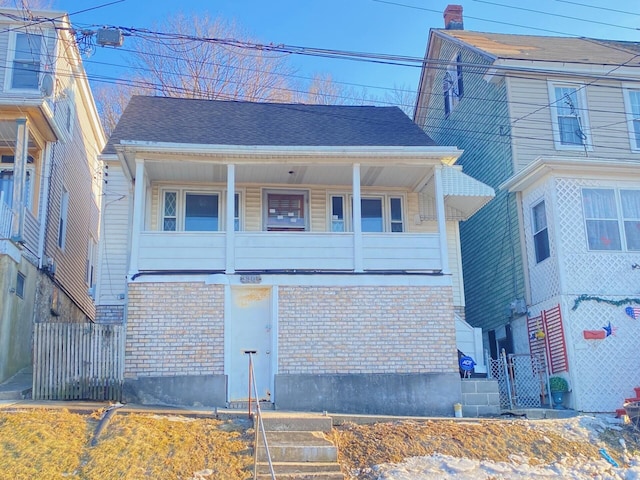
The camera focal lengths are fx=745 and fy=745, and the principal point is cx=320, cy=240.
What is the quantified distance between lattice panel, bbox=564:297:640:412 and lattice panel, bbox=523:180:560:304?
753mm

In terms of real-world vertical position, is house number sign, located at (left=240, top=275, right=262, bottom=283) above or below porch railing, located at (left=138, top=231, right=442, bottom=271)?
below

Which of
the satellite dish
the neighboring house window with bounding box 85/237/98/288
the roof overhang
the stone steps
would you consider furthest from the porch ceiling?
the neighboring house window with bounding box 85/237/98/288

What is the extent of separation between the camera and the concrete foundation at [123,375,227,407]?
42.6ft

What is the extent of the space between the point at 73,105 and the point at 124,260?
5981 millimetres

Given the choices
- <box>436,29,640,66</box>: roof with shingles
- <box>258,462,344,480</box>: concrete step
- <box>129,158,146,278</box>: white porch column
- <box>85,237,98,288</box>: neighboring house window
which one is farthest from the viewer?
<box>85,237,98,288</box>: neighboring house window

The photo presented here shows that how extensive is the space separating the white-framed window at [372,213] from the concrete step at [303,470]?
688cm

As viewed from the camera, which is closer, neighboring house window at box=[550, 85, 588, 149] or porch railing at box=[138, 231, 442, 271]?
porch railing at box=[138, 231, 442, 271]

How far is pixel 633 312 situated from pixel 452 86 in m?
9.46

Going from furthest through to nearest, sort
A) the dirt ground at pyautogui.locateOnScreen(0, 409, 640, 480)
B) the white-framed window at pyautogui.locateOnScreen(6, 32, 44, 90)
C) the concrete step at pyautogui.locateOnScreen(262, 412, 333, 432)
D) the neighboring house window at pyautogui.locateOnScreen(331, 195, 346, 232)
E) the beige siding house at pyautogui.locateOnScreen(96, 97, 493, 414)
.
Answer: the white-framed window at pyautogui.locateOnScreen(6, 32, 44, 90)
the neighboring house window at pyautogui.locateOnScreen(331, 195, 346, 232)
the beige siding house at pyautogui.locateOnScreen(96, 97, 493, 414)
the concrete step at pyautogui.locateOnScreen(262, 412, 333, 432)
the dirt ground at pyautogui.locateOnScreen(0, 409, 640, 480)

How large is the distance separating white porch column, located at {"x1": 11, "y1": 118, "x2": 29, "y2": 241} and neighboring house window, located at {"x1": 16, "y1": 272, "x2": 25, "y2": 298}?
83 cm

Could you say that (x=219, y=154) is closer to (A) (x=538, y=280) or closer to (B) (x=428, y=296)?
(B) (x=428, y=296)

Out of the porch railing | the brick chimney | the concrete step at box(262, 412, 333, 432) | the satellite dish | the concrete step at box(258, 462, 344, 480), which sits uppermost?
the brick chimney

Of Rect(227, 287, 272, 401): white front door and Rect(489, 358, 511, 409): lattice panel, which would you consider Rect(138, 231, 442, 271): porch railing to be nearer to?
Rect(227, 287, 272, 401): white front door

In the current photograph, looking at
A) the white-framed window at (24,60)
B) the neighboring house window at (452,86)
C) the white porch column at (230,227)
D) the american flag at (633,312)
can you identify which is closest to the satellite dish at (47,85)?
the white-framed window at (24,60)
